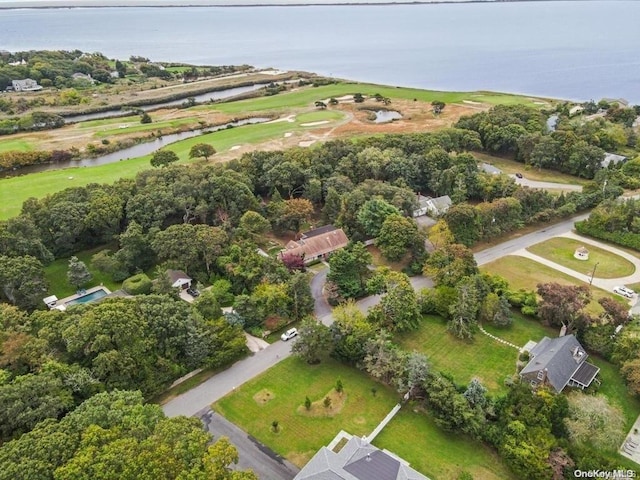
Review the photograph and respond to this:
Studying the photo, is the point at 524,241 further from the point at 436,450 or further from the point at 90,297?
the point at 90,297

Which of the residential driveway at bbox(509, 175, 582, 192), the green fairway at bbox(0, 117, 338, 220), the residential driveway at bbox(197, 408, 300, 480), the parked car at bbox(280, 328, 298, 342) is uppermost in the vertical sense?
the green fairway at bbox(0, 117, 338, 220)

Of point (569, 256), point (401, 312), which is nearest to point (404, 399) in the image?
point (401, 312)

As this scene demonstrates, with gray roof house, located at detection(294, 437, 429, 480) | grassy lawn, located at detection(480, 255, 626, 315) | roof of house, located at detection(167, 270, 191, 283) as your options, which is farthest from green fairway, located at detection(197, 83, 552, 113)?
gray roof house, located at detection(294, 437, 429, 480)

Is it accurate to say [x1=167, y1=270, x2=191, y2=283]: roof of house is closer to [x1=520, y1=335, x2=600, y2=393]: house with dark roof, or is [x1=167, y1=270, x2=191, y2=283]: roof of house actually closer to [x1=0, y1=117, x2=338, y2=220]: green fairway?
[x1=0, y1=117, x2=338, y2=220]: green fairway

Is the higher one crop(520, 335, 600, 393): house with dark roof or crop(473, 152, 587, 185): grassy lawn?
crop(473, 152, 587, 185): grassy lawn

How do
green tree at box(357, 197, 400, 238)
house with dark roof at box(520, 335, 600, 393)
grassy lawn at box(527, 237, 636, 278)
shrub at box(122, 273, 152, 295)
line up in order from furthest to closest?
green tree at box(357, 197, 400, 238) → grassy lawn at box(527, 237, 636, 278) → shrub at box(122, 273, 152, 295) → house with dark roof at box(520, 335, 600, 393)

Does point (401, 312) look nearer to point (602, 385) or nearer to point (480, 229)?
point (602, 385)

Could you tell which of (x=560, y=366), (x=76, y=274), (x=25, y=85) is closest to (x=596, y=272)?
(x=560, y=366)

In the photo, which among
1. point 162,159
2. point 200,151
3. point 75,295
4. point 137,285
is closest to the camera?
point 137,285

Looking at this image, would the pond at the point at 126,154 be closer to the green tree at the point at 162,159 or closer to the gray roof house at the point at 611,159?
the green tree at the point at 162,159
